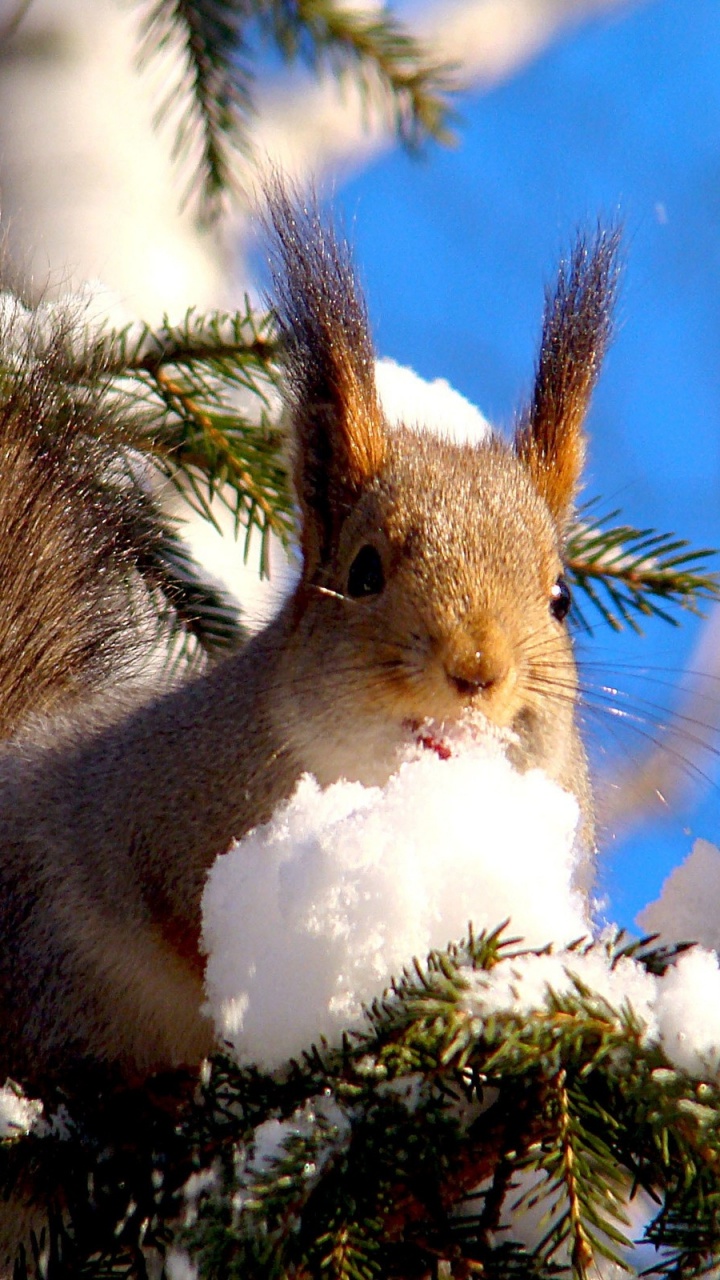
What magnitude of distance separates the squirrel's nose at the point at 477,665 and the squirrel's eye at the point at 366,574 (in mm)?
131

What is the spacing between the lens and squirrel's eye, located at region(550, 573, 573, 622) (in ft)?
3.53

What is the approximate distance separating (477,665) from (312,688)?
0.16 metres

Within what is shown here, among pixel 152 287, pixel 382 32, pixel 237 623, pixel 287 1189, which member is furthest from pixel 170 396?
pixel 287 1189

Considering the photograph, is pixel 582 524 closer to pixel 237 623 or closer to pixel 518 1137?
pixel 237 623

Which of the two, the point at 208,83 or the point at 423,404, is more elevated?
the point at 208,83

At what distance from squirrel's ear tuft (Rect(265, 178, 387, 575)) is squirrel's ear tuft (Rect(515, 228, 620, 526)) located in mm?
169

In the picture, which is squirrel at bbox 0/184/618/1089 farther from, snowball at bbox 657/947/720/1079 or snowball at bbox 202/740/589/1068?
snowball at bbox 657/947/720/1079

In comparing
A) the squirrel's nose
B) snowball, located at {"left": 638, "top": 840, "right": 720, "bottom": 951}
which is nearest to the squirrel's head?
the squirrel's nose

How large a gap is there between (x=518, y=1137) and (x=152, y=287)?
4.72 feet

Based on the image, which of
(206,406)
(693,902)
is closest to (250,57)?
(206,406)

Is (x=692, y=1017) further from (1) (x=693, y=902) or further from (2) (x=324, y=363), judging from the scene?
(2) (x=324, y=363)

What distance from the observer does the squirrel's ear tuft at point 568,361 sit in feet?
3.92

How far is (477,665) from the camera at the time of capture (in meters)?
0.88

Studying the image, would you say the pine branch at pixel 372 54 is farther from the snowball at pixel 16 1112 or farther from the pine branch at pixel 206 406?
the snowball at pixel 16 1112
